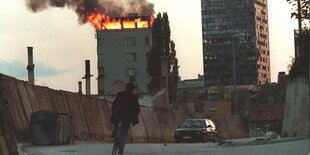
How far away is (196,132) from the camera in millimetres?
35156

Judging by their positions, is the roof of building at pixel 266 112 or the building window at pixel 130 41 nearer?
the roof of building at pixel 266 112

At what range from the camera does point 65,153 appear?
57.0 feet

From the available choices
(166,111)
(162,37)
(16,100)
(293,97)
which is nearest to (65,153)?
(16,100)

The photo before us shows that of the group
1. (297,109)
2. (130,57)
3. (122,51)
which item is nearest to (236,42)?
(130,57)

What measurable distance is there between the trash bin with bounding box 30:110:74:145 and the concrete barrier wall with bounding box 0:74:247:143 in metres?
1.33

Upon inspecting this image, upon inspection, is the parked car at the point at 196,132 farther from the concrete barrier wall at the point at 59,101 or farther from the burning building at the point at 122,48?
the burning building at the point at 122,48

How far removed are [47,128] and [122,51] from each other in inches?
4028

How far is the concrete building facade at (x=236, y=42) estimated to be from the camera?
150 m

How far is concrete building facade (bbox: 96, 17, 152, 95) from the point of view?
123062mm

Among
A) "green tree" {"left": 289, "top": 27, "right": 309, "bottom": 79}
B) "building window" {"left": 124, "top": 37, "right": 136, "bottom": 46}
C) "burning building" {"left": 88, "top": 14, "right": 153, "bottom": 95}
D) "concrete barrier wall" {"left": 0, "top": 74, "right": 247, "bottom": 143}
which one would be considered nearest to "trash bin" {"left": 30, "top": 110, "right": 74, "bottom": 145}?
"concrete barrier wall" {"left": 0, "top": 74, "right": 247, "bottom": 143}

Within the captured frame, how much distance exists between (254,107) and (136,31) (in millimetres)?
31638

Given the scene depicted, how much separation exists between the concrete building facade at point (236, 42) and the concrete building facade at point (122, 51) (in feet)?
92.9

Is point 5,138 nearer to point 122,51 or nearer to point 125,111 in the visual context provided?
point 125,111

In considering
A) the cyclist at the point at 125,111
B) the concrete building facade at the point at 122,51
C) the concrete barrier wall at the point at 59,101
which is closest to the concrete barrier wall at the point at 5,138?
the cyclist at the point at 125,111
